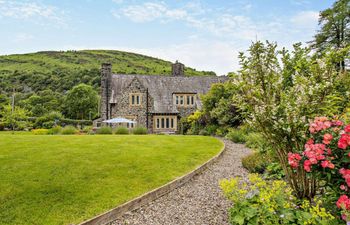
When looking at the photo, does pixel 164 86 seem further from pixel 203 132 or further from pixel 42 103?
pixel 42 103

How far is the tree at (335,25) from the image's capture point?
28656 mm

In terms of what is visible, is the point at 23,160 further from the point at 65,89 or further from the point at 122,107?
the point at 65,89

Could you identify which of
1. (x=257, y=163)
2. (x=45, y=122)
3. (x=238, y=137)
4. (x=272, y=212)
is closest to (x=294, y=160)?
(x=272, y=212)

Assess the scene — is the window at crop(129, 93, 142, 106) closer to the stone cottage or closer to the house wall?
the stone cottage

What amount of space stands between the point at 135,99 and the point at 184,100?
6.37 metres

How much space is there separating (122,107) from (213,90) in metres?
11.9

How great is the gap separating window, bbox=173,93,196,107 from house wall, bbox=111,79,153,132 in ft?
11.3

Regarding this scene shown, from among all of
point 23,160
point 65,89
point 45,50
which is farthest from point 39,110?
point 45,50

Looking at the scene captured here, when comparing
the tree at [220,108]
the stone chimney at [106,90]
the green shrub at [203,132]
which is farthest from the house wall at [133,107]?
the tree at [220,108]

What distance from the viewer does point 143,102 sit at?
96.7 feet

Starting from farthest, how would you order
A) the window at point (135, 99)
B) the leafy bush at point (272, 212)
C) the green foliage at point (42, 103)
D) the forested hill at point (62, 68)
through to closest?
the forested hill at point (62, 68) < the green foliage at point (42, 103) < the window at point (135, 99) < the leafy bush at point (272, 212)

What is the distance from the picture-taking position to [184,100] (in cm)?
3069

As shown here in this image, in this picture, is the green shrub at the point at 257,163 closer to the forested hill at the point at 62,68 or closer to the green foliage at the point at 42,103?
the green foliage at the point at 42,103

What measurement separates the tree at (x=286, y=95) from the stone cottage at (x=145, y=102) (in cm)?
2397
